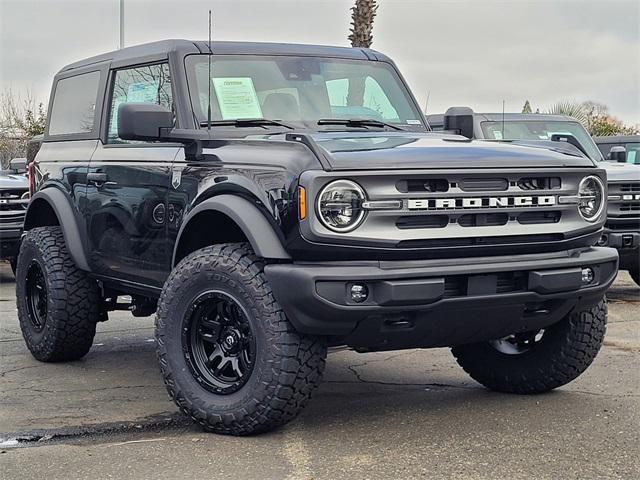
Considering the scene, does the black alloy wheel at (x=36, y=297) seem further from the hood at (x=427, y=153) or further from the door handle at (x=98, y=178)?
the hood at (x=427, y=153)

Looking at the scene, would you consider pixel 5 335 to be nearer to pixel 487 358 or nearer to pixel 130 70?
pixel 130 70

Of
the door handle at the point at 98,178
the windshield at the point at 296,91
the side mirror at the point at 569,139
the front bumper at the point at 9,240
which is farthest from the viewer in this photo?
the front bumper at the point at 9,240

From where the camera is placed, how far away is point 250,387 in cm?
484

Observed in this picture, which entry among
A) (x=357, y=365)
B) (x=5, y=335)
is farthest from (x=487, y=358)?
(x=5, y=335)

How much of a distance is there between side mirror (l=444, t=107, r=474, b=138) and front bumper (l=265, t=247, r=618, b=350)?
159 centimetres

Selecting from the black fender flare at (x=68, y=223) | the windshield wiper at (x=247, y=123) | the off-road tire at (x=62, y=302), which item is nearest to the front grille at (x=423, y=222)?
the windshield wiper at (x=247, y=123)

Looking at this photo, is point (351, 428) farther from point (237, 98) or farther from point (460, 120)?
point (460, 120)

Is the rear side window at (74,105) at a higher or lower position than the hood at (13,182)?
higher

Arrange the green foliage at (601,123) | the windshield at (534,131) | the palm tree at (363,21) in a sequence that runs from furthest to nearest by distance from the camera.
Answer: the green foliage at (601,123) < the palm tree at (363,21) < the windshield at (534,131)

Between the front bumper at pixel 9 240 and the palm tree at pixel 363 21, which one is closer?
the front bumper at pixel 9 240

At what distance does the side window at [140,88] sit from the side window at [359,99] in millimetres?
956

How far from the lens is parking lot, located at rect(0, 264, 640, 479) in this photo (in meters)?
4.51

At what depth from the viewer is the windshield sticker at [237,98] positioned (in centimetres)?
590

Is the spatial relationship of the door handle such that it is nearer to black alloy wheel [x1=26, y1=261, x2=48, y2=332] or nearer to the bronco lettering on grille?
black alloy wheel [x1=26, y1=261, x2=48, y2=332]
